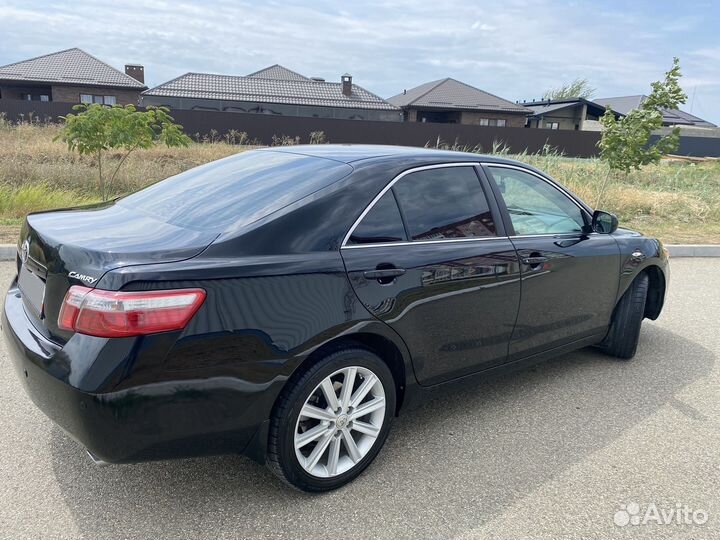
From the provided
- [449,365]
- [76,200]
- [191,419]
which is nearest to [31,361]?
[191,419]

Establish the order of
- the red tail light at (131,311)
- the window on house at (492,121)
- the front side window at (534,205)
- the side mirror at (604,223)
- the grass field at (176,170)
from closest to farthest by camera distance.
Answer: the red tail light at (131,311) < the front side window at (534,205) < the side mirror at (604,223) < the grass field at (176,170) < the window on house at (492,121)

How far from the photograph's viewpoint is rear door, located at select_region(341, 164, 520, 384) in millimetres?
2793

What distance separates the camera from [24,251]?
288 centimetres

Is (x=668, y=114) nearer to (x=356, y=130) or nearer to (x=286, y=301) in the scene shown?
(x=356, y=130)

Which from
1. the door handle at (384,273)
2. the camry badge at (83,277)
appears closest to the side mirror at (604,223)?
the door handle at (384,273)

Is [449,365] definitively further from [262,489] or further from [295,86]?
[295,86]

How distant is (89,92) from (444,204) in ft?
137

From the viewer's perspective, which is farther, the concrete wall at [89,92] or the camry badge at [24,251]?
the concrete wall at [89,92]

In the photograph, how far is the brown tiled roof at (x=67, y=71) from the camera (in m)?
38.2

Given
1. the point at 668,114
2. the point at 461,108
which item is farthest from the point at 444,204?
the point at 668,114

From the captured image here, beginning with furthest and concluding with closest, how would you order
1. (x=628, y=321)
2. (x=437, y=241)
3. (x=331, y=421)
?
(x=628, y=321)
(x=437, y=241)
(x=331, y=421)

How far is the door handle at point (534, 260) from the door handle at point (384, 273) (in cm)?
102

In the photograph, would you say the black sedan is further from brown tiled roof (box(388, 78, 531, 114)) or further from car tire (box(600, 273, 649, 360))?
brown tiled roof (box(388, 78, 531, 114))

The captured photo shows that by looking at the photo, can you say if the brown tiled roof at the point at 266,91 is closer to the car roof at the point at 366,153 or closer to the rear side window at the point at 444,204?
the car roof at the point at 366,153
